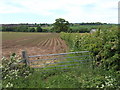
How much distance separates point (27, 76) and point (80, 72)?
2.37 meters

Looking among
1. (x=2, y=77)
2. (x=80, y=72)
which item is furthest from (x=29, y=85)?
(x=80, y=72)

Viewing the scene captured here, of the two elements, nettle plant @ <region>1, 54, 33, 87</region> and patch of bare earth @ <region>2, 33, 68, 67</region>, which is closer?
nettle plant @ <region>1, 54, 33, 87</region>

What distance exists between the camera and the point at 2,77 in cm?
555

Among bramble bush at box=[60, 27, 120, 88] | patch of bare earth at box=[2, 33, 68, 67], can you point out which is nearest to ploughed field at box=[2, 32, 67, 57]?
patch of bare earth at box=[2, 33, 68, 67]

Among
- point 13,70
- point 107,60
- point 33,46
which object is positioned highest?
point 107,60

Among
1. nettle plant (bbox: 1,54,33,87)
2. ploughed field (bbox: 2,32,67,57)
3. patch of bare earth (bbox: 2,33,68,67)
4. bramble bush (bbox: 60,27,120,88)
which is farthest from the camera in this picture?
ploughed field (bbox: 2,32,67,57)

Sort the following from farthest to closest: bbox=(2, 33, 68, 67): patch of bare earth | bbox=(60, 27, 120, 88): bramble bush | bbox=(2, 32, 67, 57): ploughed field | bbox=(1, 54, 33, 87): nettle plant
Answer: bbox=(2, 32, 67, 57): ploughed field
bbox=(2, 33, 68, 67): patch of bare earth
bbox=(1, 54, 33, 87): nettle plant
bbox=(60, 27, 120, 88): bramble bush

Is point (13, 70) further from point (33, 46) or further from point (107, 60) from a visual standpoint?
point (33, 46)

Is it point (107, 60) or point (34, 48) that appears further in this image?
point (34, 48)

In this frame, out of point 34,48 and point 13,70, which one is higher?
point 13,70

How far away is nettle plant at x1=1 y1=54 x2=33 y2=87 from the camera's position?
536cm

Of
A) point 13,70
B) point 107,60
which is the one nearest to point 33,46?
point 13,70

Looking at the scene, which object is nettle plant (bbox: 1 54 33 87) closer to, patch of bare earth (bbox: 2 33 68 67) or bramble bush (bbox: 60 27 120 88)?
bramble bush (bbox: 60 27 120 88)

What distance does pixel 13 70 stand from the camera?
5.62 meters
